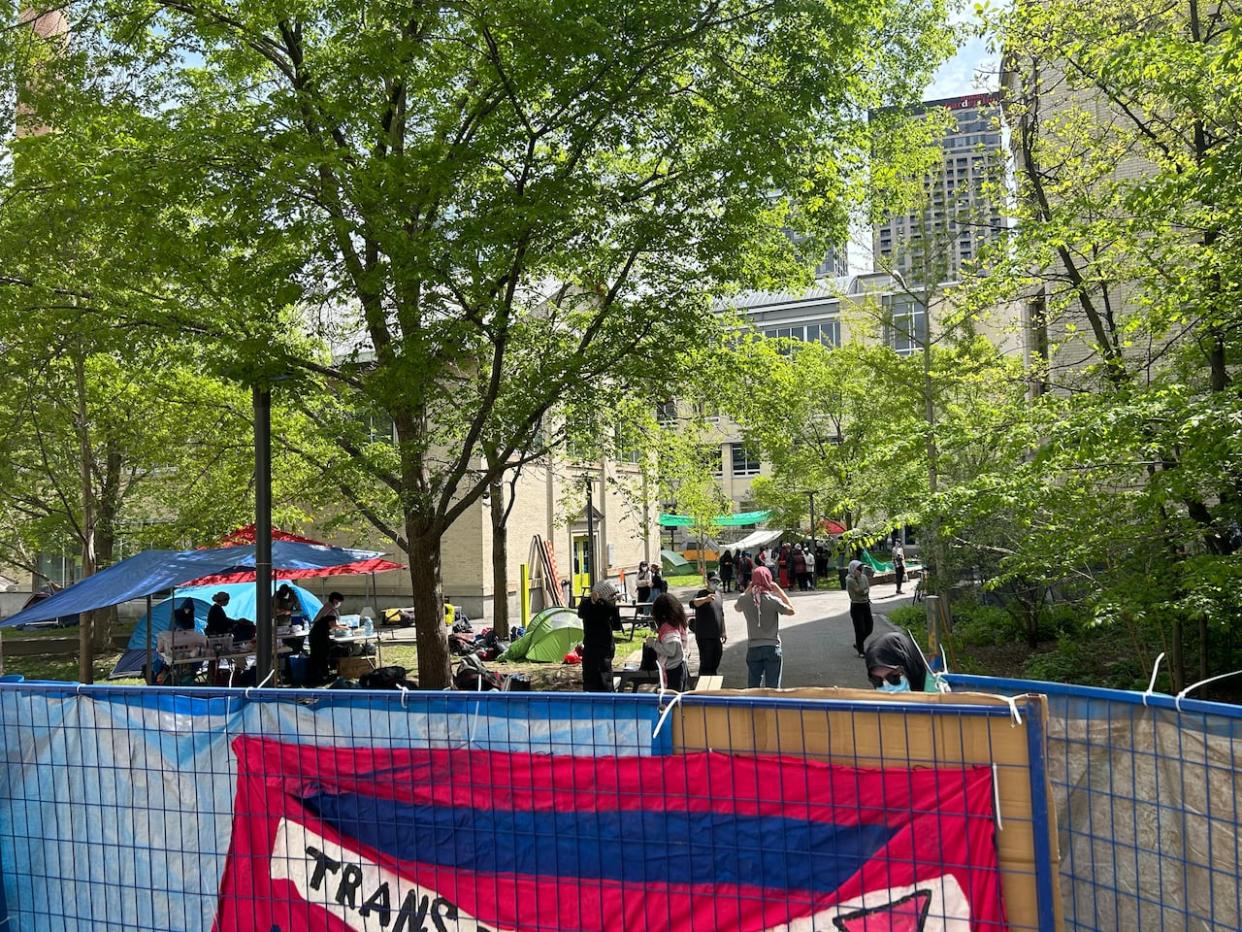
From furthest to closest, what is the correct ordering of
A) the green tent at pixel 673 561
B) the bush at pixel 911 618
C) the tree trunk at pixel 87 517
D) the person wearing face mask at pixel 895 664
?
the green tent at pixel 673 561, the bush at pixel 911 618, the tree trunk at pixel 87 517, the person wearing face mask at pixel 895 664

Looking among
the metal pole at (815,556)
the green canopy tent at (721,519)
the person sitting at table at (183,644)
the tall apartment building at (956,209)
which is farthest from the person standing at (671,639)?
the green canopy tent at (721,519)

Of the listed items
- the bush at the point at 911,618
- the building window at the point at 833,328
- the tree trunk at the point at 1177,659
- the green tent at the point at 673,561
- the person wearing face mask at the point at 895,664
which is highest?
the building window at the point at 833,328

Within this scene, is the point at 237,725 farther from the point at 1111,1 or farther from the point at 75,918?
the point at 1111,1

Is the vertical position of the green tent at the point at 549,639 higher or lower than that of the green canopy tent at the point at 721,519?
lower

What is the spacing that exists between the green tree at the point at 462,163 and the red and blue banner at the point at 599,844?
6.13 metres

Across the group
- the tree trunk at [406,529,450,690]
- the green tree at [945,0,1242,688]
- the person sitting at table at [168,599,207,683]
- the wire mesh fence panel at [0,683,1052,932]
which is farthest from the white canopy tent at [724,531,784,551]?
the wire mesh fence panel at [0,683,1052,932]

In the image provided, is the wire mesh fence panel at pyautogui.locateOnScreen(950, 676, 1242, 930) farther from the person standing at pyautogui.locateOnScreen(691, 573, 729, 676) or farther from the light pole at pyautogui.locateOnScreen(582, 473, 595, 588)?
the light pole at pyautogui.locateOnScreen(582, 473, 595, 588)

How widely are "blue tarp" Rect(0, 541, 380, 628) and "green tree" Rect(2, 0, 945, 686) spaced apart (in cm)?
299

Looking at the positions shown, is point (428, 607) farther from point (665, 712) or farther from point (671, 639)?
point (665, 712)

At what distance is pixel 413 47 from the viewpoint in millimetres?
8719

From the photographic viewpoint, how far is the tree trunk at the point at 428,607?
39.6ft

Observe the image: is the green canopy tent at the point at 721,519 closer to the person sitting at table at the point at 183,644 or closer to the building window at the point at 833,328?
the building window at the point at 833,328

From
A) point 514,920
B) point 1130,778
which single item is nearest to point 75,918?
point 514,920

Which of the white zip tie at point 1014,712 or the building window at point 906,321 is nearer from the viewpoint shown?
the white zip tie at point 1014,712
